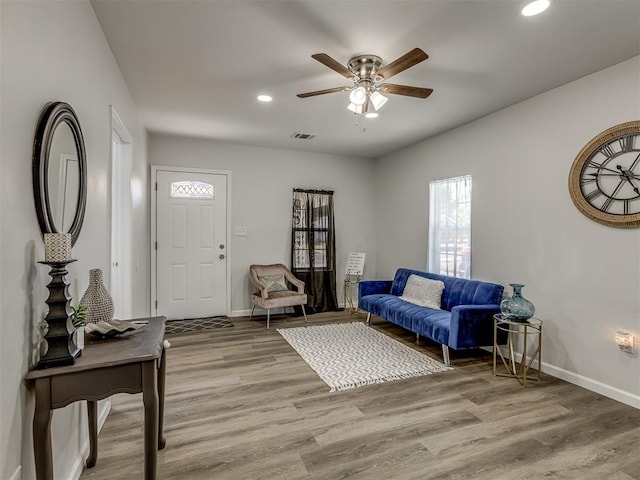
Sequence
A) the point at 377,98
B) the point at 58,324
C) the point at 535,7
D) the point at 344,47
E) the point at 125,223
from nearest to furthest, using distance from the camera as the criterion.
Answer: the point at 58,324
the point at 535,7
the point at 344,47
the point at 377,98
the point at 125,223

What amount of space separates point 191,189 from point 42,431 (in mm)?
4094

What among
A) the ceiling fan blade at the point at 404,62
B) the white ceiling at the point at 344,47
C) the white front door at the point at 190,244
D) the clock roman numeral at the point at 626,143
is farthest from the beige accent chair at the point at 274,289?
the clock roman numeral at the point at 626,143

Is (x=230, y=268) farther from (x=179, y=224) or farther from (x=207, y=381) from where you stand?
(x=207, y=381)

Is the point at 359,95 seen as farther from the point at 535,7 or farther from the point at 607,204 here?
the point at 607,204

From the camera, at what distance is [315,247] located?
5566 millimetres

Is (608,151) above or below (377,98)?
below

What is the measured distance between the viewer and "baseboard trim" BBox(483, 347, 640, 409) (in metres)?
2.55

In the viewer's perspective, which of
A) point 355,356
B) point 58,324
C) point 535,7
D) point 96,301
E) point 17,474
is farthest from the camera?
A: point 355,356

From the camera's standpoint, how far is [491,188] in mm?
3725

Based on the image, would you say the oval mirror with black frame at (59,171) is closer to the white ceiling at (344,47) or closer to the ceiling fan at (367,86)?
the white ceiling at (344,47)

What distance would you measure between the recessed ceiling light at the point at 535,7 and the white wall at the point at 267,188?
3838 mm

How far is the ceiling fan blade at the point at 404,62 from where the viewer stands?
204 centimetres

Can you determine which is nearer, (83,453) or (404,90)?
(83,453)

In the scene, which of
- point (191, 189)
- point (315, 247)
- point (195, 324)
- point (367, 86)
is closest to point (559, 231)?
point (367, 86)
